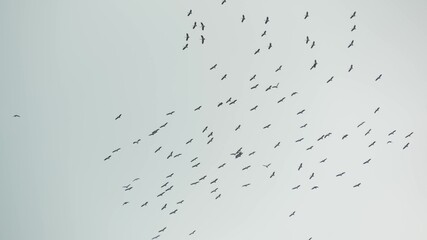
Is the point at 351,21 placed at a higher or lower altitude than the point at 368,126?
higher

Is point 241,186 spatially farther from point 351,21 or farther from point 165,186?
point 351,21

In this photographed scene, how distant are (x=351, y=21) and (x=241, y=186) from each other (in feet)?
26.5

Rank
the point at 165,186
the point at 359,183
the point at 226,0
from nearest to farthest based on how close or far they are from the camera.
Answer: the point at 226,0
the point at 165,186
the point at 359,183

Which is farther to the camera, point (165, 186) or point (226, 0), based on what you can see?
point (165, 186)

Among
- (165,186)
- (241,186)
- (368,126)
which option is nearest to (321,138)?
(368,126)

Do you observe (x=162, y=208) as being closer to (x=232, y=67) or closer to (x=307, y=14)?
(x=232, y=67)

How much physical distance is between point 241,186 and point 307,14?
24.9 ft

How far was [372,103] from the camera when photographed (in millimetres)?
27984

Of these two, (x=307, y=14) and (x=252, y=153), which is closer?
(x=307, y=14)

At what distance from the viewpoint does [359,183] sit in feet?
95.9

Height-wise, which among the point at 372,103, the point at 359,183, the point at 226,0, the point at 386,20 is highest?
the point at 226,0

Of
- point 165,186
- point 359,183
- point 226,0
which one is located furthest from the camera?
point 359,183

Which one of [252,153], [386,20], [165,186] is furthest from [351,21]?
[165,186]

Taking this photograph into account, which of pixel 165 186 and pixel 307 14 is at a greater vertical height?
pixel 307 14
